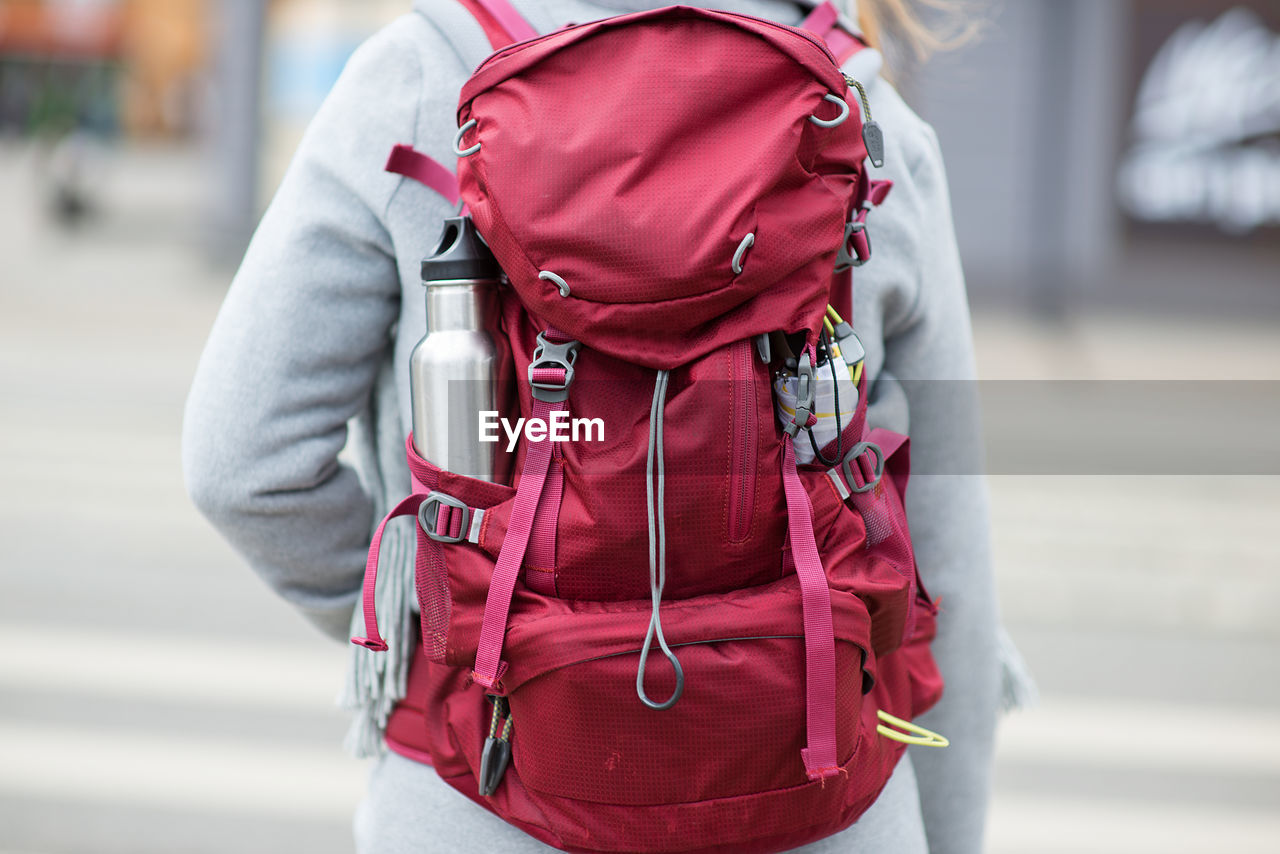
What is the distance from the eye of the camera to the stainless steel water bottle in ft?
4.06

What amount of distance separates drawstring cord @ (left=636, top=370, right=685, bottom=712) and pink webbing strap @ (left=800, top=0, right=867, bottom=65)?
0.49 m

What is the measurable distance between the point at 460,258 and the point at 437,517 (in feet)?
0.88

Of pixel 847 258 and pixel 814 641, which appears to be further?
pixel 847 258

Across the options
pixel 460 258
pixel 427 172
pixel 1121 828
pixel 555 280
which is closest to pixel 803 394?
pixel 555 280

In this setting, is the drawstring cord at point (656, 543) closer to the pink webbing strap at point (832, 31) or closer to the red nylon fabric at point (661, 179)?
the red nylon fabric at point (661, 179)

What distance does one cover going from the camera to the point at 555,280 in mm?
1151

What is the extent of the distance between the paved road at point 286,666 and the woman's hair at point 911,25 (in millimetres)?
2746

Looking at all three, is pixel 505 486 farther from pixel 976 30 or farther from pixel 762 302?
pixel 976 30

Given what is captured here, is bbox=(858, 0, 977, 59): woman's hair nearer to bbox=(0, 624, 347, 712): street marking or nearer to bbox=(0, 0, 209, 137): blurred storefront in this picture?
bbox=(0, 624, 347, 712): street marking

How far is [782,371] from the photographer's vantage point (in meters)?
1.22

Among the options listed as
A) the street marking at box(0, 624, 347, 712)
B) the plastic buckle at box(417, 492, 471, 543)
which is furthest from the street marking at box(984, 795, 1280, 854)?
the plastic buckle at box(417, 492, 471, 543)

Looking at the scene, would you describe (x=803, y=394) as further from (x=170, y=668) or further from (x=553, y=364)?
(x=170, y=668)

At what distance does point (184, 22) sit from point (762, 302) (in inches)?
1501

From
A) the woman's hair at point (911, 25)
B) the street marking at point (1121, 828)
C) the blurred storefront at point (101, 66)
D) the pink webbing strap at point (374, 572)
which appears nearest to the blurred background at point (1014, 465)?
the street marking at point (1121, 828)
